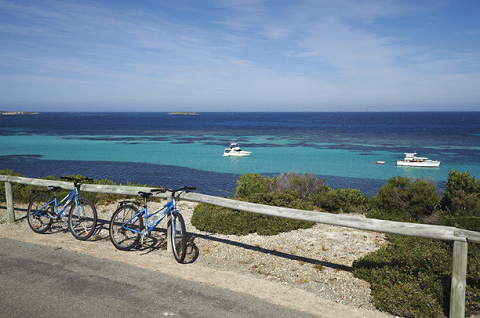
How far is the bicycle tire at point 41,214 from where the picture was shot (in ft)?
24.1

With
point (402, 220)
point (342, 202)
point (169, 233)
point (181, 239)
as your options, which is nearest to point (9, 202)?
point (169, 233)

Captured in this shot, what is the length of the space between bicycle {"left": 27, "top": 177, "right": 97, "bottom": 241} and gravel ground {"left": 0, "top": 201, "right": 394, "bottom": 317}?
26cm

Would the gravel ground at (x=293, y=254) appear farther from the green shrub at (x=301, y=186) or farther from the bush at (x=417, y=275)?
the green shrub at (x=301, y=186)

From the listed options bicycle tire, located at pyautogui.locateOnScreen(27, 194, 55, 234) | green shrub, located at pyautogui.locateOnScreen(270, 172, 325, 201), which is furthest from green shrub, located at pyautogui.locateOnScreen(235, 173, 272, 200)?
bicycle tire, located at pyautogui.locateOnScreen(27, 194, 55, 234)

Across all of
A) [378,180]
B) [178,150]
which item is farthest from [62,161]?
[378,180]

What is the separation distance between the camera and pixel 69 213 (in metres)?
7.07

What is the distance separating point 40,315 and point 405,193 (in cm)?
1088

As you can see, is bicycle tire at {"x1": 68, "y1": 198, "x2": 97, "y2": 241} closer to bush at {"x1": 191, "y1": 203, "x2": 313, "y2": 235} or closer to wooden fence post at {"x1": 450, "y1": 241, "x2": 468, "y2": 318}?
bush at {"x1": 191, "y1": 203, "x2": 313, "y2": 235}

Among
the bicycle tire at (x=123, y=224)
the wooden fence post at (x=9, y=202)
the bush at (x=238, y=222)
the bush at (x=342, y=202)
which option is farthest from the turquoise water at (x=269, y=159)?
the bicycle tire at (x=123, y=224)

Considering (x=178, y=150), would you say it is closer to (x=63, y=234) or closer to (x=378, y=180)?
(x=378, y=180)

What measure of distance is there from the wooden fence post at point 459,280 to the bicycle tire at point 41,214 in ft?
24.1

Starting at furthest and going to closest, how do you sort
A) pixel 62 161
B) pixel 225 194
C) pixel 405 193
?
pixel 62 161
pixel 225 194
pixel 405 193

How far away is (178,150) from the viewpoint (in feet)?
165

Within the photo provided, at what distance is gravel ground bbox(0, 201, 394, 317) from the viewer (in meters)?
5.23
